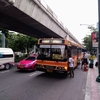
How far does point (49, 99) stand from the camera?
6602 millimetres

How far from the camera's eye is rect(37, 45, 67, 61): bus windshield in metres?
10.9

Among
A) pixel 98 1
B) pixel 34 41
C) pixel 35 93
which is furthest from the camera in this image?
pixel 34 41

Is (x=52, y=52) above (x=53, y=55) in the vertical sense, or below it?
above

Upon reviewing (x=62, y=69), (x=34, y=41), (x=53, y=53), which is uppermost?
(x=34, y=41)

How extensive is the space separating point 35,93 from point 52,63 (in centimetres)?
384

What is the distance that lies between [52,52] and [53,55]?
0.24 meters

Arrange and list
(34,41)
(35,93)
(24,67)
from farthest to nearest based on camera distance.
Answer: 1. (34,41)
2. (24,67)
3. (35,93)

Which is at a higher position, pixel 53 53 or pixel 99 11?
pixel 99 11

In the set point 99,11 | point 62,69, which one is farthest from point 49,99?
point 99,11

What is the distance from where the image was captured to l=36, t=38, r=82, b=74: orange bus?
1079 centimetres

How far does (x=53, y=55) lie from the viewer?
11.1 m

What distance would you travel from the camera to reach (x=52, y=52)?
36.6ft

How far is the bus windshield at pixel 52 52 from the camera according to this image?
35.6 ft

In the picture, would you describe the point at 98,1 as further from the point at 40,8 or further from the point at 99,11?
the point at 40,8
